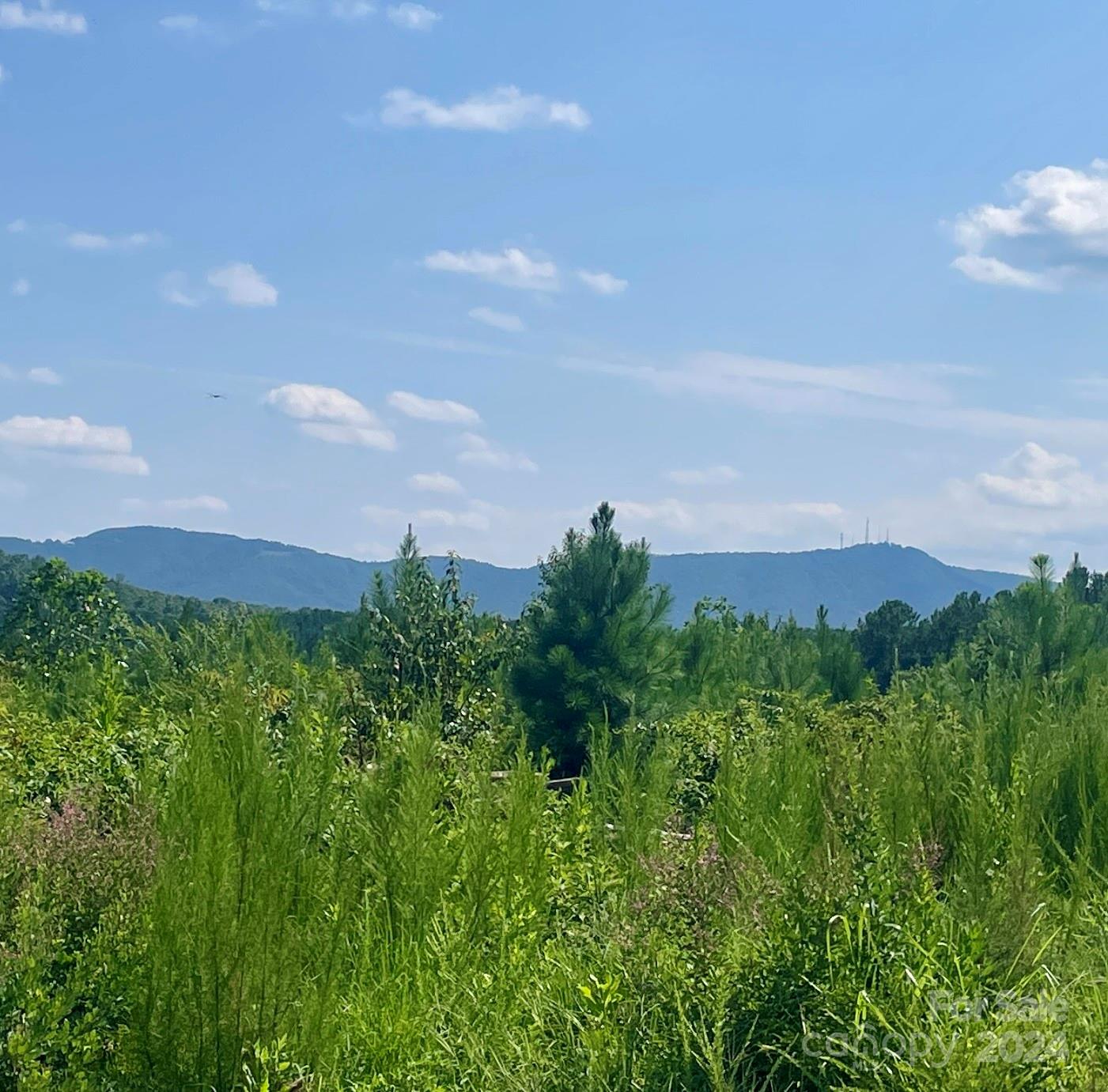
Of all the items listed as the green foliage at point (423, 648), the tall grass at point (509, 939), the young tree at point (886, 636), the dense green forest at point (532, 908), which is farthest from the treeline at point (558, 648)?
the young tree at point (886, 636)

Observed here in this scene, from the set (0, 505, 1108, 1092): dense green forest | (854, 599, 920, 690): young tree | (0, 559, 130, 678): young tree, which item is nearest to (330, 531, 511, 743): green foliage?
(0, 505, 1108, 1092): dense green forest

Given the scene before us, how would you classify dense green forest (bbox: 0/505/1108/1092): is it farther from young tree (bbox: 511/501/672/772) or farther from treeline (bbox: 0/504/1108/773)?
young tree (bbox: 511/501/672/772)

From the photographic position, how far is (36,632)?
23453mm

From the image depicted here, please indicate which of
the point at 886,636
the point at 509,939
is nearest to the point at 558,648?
the point at 509,939

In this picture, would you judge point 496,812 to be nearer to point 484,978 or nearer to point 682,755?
point 484,978

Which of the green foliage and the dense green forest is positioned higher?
the green foliage

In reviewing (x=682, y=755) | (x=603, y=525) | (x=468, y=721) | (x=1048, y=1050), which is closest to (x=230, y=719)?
(x=1048, y=1050)

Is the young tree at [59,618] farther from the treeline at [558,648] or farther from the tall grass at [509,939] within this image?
the tall grass at [509,939]

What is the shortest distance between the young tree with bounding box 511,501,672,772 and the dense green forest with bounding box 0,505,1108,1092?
353 centimetres

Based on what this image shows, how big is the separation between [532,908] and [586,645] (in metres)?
7.95

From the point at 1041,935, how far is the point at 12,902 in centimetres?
446

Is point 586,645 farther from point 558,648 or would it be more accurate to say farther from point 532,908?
point 532,908

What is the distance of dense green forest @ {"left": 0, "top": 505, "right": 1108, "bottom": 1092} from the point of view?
413 centimetres

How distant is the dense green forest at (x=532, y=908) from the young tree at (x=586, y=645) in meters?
3.53
